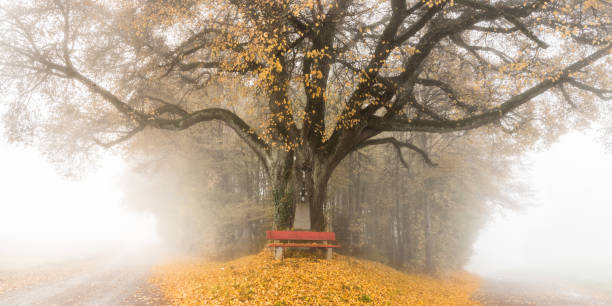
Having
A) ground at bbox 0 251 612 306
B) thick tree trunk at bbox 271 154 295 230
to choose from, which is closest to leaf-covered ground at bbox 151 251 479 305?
ground at bbox 0 251 612 306

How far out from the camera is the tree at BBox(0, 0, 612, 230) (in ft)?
24.7

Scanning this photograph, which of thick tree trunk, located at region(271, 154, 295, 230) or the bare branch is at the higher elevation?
the bare branch

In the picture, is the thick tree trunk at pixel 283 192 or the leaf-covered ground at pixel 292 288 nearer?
the leaf-covered ground at pixel 292 288

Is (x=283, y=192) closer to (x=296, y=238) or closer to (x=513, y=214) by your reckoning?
(x=296, y=238)

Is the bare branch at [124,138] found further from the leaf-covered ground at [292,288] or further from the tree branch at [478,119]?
the tree branch at [478,119]

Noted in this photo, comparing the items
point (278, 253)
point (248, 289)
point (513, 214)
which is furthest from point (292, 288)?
point (513, 214)

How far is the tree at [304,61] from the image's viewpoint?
24.7 feet

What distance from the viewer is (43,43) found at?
9.30 meters

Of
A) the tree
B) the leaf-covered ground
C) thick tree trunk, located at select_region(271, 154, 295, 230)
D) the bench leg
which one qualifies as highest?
Result: the tree

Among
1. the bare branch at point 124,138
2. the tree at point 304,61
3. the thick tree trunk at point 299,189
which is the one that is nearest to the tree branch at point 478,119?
the tree at point 304,61

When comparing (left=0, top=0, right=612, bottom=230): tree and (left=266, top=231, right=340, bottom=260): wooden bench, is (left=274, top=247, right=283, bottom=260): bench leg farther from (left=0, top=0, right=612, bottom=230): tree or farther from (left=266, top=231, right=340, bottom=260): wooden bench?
(left=0, top=0, right=612, bottom=230): tree

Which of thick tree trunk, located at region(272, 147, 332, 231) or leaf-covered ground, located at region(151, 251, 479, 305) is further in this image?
thick tree trunk, located at region(272, 147, 332, 231)

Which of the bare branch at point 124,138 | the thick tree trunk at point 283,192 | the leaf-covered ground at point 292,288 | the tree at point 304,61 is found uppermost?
the tree at point 304,61

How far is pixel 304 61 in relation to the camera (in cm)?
862
